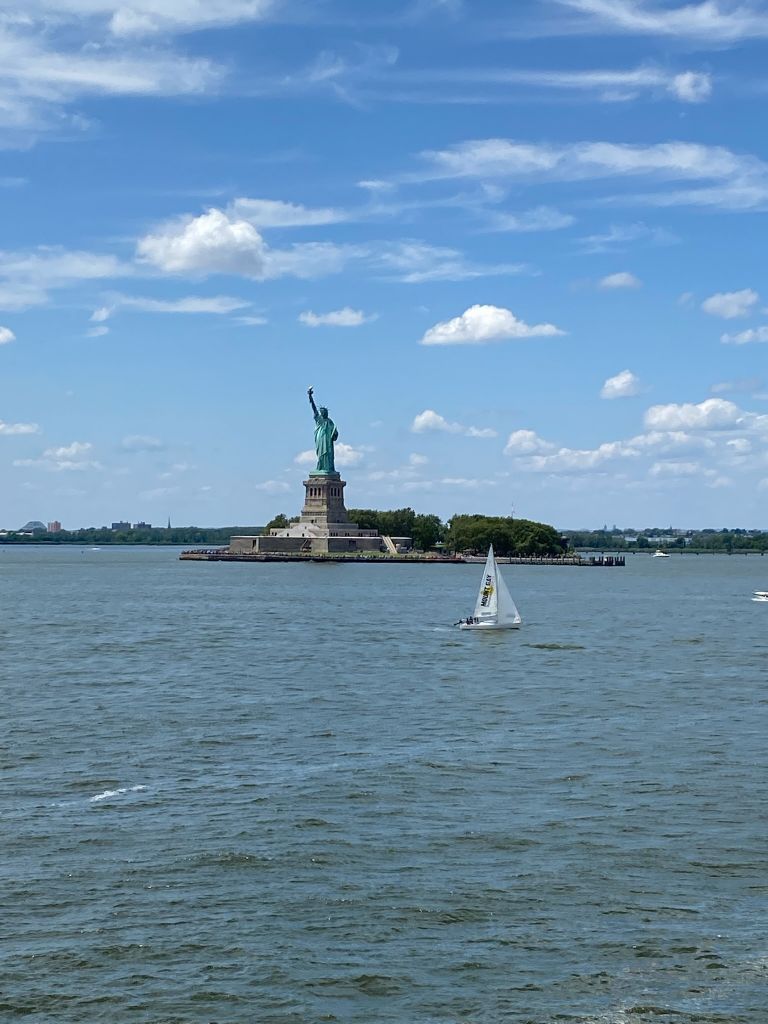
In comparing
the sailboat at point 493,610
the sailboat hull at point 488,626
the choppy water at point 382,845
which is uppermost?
the sailboat at point 493,610

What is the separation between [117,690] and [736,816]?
26.5 meters

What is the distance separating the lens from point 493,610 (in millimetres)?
77875

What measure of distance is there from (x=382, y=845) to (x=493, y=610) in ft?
175

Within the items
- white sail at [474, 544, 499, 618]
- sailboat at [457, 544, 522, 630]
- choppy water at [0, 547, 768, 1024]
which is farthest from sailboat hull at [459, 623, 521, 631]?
choppy water at [0, 547, 768, 1024]

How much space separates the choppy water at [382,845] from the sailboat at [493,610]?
2139cm

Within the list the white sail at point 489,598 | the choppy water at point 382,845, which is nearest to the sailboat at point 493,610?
the white sail at point 489,598

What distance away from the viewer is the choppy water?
18.1 metres

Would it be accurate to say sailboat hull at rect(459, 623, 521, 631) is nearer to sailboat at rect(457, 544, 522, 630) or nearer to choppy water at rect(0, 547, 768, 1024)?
sailboat at rect(457, 544, 522, 630)

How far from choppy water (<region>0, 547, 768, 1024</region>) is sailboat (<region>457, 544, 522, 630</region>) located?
2139 cm

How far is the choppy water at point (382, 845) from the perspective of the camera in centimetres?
1808

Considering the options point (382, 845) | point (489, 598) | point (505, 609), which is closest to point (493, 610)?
point (489, 598)

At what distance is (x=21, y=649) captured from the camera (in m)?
65.2

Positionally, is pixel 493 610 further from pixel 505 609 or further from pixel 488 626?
pixel 488 626

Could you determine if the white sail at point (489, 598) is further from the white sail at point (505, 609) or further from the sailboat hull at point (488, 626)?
the sailboat hull at point (488, 626)
